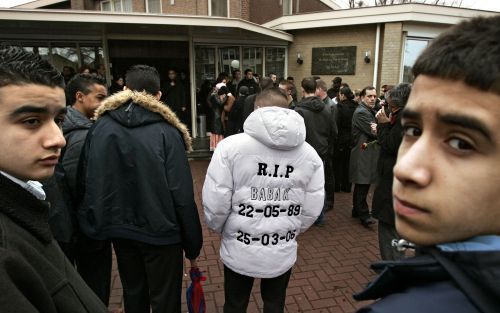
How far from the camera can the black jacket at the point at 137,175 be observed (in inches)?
92.0

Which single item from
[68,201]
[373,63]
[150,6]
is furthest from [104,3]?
[68,201]

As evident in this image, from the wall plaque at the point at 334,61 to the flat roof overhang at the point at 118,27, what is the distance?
74.3 inches

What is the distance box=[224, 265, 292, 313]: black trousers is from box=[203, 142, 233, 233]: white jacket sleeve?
49cm

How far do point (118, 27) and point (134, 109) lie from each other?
8058mm


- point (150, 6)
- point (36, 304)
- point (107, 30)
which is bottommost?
point (36, 304)

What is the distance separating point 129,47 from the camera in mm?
10500

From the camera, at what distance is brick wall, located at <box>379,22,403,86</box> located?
10953mm

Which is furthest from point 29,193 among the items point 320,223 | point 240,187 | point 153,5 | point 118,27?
point 153,5

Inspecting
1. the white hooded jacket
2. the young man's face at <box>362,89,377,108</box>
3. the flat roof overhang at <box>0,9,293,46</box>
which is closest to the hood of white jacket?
the white hooded jacket

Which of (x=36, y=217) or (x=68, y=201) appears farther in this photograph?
(x=68, y=201)

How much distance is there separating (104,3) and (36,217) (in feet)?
58.9

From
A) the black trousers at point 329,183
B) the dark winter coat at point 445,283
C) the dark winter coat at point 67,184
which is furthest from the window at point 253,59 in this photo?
the dark winter coat at point 445,283

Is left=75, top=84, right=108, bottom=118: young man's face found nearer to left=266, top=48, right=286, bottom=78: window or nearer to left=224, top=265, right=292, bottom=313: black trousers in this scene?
left=224, top=265, right=292, bottom=313: black trousers

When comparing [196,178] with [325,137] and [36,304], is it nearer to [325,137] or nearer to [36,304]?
[325,137]
